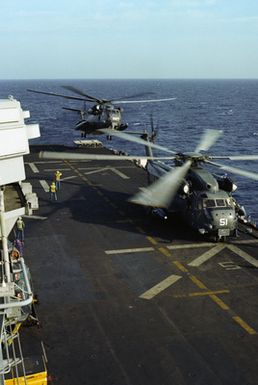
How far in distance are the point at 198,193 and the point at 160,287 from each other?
25.0 feet

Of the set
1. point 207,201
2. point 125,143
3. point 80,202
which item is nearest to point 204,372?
point 207,201

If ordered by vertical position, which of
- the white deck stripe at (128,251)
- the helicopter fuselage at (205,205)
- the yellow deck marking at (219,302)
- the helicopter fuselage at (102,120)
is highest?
the helicopter fuselage at (102,120)

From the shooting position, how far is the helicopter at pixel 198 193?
25439 mm

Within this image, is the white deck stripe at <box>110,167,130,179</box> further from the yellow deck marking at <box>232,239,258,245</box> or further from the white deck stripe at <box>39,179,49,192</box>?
the yellow deck marking at <box>232,239,258,245</box>

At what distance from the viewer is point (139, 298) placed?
1986cm

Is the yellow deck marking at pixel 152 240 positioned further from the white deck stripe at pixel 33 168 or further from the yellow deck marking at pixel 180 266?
the white deck stripe at pixel 33 168

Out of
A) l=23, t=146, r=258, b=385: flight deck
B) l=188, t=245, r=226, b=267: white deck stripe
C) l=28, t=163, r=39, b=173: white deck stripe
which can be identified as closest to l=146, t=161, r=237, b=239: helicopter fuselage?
l=188, t=245, r=226, b=267: white deck stripe

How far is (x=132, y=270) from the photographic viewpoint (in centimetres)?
2283

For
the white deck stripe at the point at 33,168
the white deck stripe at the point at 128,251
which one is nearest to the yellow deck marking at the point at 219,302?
the white deck stripe at the point at 128,251

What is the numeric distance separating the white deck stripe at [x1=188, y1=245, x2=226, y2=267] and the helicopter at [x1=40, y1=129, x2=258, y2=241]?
2.46 ft

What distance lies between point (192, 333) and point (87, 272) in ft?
23.7

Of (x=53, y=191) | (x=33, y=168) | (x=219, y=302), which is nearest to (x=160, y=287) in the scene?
(x=219, y=302)

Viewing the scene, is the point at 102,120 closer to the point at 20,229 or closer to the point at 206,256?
the point at 20,229

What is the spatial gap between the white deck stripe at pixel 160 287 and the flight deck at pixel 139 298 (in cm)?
8
